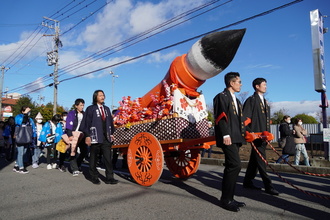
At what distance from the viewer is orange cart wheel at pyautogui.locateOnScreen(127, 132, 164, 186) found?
4340mm

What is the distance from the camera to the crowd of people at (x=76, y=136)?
5059 millimetres

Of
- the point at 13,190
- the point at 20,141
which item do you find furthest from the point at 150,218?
Result: the point at 20,141

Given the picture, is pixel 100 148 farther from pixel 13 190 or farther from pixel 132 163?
pixel 13 190

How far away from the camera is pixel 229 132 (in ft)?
11.1

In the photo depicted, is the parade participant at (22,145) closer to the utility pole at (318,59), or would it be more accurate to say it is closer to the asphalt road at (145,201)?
the asphalt road at (145,201)

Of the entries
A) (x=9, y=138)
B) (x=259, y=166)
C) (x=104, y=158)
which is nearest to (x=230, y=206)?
(x=259, y=166)

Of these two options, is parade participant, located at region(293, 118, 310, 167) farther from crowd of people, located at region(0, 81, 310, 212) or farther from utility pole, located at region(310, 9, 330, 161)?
utility pole, located at region(310, 9, 330, 161)

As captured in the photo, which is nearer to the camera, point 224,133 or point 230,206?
point 230,206

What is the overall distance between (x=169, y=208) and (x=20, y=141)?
15.4 ft

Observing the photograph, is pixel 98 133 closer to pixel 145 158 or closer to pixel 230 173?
pixel 145 158

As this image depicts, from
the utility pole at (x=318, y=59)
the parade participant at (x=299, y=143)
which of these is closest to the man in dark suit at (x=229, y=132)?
the parade participant at (x=299, y=143)

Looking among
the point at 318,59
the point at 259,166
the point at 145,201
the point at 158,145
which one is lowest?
the point at 145,201

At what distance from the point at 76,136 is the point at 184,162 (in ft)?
9.03

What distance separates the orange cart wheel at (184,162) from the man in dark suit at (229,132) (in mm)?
1729
